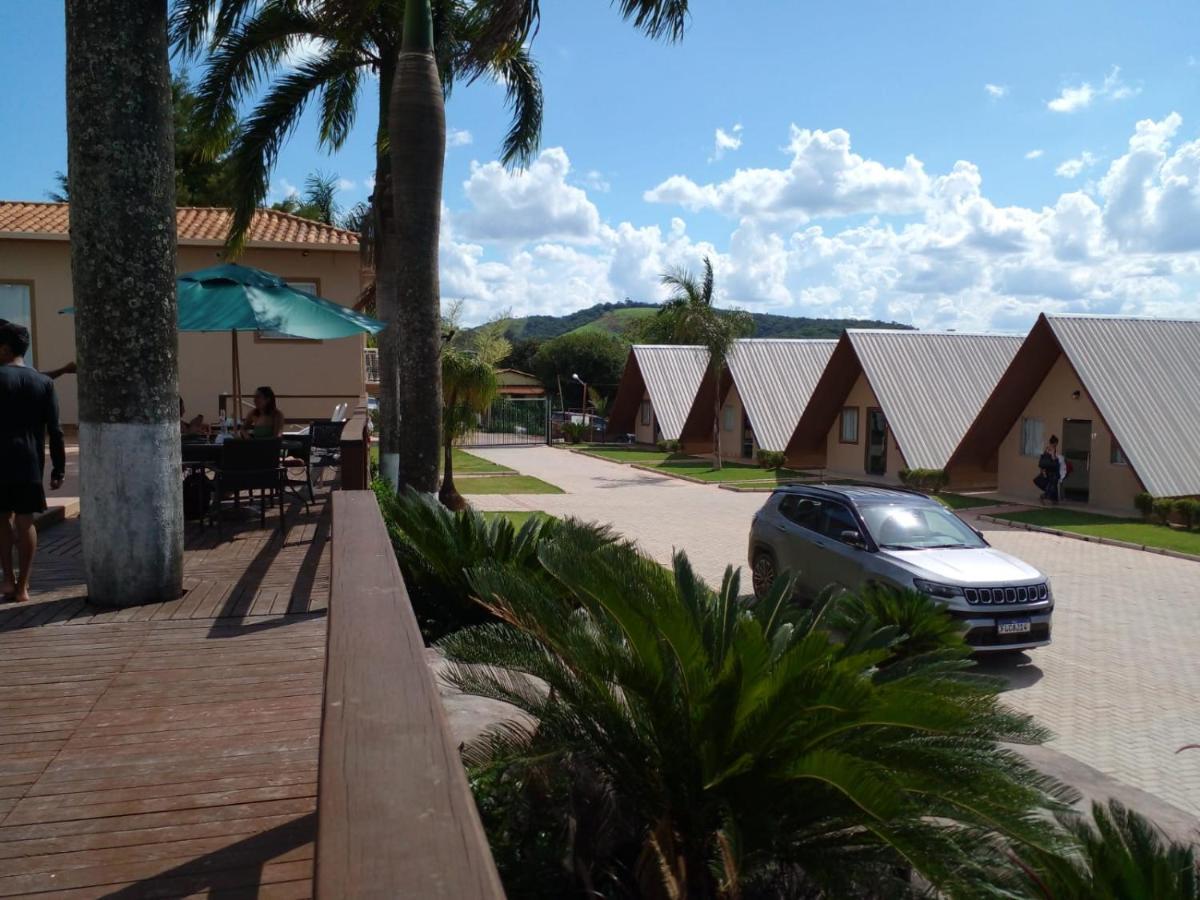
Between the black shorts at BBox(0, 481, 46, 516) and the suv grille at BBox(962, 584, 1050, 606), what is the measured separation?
814 centimetres

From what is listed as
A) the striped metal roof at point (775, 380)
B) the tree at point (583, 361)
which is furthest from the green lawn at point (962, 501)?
the tree at point (583, 361)

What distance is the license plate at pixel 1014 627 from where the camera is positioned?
9.86 meters

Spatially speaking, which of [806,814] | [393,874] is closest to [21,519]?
[806,814]

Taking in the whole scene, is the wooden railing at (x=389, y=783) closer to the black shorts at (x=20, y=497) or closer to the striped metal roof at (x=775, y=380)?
the black shorts at (x=20, y=497)

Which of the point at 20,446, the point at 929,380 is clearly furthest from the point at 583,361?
the point at 20,446

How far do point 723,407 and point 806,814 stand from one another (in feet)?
111

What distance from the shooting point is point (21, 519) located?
244 inches

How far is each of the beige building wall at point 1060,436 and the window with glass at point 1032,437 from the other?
8 cm

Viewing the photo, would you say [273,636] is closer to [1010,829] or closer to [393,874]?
[1010,829]

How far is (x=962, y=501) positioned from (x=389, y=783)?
79.6 feet

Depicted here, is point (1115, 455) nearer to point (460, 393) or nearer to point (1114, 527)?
point (1114, 527)

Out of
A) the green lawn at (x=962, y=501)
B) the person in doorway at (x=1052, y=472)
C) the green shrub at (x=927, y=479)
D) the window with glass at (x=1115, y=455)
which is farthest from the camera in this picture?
the green shrub at (x=927, y=479)

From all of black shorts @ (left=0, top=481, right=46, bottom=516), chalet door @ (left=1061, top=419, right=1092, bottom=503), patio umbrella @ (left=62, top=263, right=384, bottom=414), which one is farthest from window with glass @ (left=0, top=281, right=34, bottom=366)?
chalet door @ (left=1061, top=419, right=1092, bottom=503)

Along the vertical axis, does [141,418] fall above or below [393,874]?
above
